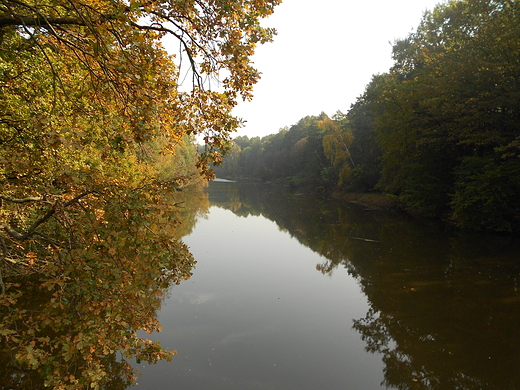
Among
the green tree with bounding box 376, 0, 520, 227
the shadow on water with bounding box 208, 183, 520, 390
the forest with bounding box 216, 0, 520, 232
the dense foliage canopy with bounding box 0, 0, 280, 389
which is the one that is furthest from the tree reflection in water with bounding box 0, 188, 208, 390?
the green tree with bounding box 376, 0, 520, 227

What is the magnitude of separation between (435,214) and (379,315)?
680 inches

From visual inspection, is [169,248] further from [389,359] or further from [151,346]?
[389,359]

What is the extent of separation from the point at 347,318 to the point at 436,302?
8.88ft

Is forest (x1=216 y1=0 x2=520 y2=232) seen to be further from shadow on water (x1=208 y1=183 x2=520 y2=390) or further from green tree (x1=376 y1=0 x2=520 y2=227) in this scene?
shadow on water (x1=208 y1=183 x2=520 y2=390)

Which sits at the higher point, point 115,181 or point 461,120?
point 461,120

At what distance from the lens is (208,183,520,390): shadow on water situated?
624 centimetres

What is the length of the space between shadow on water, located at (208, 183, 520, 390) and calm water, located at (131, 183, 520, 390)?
A: 3cm

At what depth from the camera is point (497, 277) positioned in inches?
423

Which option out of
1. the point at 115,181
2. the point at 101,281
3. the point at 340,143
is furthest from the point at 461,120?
the point at 340,143

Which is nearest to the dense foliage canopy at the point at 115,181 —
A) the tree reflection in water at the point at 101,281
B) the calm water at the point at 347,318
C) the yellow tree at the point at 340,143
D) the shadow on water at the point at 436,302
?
the tree reflection in water at the point at 101,281

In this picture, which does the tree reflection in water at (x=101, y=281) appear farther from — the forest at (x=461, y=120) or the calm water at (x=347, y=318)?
the forest at (x=461, y=120)

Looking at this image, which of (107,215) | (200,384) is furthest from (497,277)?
(107,215)

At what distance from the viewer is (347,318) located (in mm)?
8625

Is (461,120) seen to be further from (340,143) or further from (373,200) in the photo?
(340,143)
